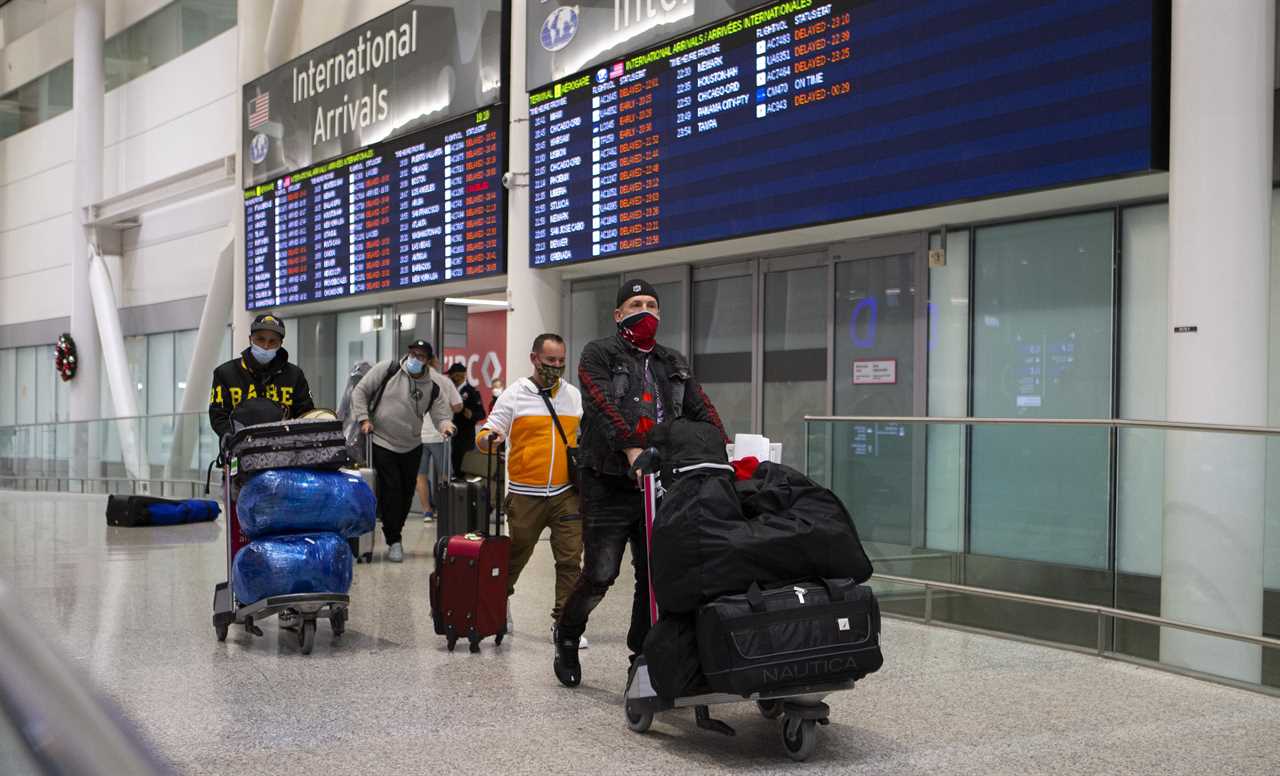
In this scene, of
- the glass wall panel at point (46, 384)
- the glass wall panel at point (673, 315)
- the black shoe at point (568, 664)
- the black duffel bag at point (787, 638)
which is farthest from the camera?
the glass wall panel at point (46, 384)

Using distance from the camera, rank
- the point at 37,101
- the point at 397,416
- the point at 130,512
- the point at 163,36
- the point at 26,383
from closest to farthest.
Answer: the point at 397,416 → the point at 130,512 → the point at 163,36 → the point at 37,101 → the point at 26,383

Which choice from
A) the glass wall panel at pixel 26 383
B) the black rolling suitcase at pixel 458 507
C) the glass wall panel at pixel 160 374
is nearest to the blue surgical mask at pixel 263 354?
the black rolling suitcase at pixel 458 507

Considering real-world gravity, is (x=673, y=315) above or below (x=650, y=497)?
above

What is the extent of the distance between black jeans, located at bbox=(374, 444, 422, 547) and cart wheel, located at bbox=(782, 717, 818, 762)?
622 centimetres

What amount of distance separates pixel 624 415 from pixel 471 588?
5.68ft

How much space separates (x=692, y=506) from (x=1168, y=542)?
297cm

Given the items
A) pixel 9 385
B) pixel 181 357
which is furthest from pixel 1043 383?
pixel 9 385

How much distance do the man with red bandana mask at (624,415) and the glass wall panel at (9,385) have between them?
90.0ft

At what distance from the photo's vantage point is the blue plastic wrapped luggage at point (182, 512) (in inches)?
534

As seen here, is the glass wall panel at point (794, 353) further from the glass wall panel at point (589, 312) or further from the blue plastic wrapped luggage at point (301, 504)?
the blue plastic wrapped luggage at point (301, 504)

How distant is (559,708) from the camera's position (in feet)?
16.9

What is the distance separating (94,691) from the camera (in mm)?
1021

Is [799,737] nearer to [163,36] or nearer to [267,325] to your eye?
[267,325]

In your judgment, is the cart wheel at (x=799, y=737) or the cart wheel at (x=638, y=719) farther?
the cart wheel at (x=638, y=719)
